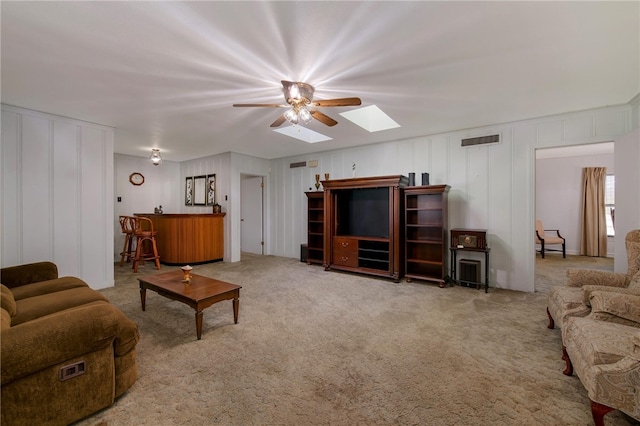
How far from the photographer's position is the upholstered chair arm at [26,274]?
8.38ft

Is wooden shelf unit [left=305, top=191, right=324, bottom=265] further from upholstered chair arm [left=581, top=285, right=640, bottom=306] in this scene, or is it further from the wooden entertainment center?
upholstered chair arm [left=581, top=285, right=640, bottom=306]

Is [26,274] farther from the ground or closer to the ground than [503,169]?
closer to the ground

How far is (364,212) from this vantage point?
5336 millimetres

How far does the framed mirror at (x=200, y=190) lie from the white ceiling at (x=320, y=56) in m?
3.06

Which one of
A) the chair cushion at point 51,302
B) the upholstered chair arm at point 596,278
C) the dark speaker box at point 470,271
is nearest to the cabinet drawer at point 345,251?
the dark speaker box at point 470,271

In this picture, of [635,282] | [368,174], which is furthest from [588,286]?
[368,174]

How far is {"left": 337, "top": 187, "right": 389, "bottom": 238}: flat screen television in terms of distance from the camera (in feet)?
16.6

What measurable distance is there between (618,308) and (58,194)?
5.99 meters

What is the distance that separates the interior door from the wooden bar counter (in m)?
1.16

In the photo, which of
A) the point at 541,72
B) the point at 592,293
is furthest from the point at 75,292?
the point at 541,72

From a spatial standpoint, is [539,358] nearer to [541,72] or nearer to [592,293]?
[592,293]

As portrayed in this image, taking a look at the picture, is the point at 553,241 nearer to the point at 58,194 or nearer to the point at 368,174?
the point at 368,174

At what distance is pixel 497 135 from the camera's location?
4.15 meters

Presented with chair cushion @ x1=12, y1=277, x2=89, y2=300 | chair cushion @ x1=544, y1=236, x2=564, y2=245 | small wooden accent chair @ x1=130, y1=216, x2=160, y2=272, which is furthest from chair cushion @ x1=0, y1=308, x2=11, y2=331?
chair cushion @ x1=544, y1=236, x2=564, y2=245
